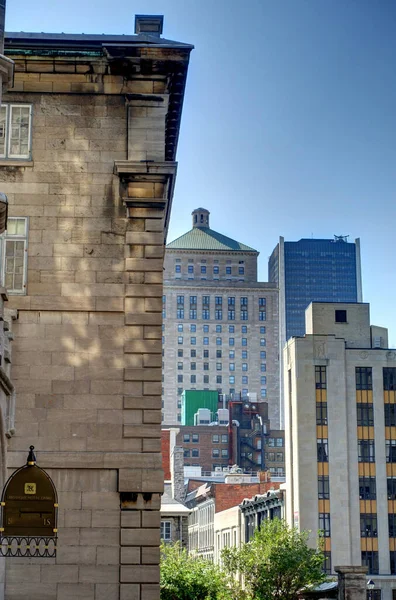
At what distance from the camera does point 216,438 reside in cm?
17238

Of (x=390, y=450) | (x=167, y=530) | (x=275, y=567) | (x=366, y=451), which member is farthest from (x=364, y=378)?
(x=275, y=567)

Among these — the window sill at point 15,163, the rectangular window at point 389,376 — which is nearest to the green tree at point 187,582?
the window sill at point 15,163

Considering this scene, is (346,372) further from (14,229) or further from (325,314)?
(14,229)

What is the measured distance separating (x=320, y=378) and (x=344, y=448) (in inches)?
267

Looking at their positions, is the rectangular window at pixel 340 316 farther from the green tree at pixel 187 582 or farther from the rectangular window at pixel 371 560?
the green tree at pixel 187 582

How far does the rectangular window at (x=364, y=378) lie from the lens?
100125mm

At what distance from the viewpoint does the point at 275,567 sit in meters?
66.5

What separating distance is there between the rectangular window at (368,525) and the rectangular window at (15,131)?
3098 inches

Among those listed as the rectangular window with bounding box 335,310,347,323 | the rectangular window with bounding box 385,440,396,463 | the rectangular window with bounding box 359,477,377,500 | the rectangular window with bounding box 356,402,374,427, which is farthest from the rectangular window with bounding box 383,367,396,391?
the rectangular window with bounding box 359,477,377,500

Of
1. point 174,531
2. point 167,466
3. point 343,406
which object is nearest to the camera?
point 174,531

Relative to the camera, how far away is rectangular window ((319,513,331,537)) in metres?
95.1

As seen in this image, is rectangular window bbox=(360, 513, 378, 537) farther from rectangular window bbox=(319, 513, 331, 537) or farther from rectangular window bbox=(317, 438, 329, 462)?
rectangular window bbox=(317, 438, 329, 462)

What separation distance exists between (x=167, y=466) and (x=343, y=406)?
25.9 meters

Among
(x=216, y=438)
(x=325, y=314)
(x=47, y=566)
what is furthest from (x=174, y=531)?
(x=216, y=438)
